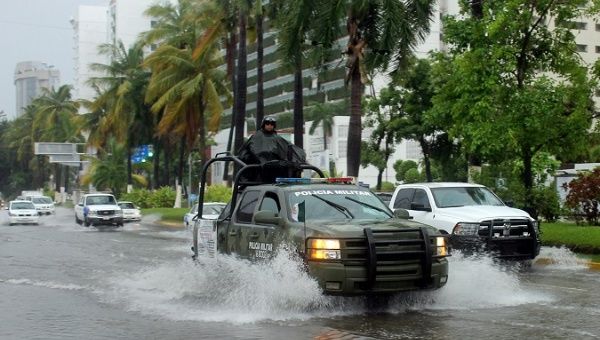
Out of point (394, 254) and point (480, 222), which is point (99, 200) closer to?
point (480, 222)

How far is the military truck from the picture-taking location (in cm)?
979

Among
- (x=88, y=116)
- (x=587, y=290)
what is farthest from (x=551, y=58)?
(x=88, y=116)

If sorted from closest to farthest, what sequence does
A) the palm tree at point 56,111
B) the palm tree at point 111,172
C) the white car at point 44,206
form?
the white car at point 44,206 → the palm tree at point 111,172 → the palm tree at point 56,111

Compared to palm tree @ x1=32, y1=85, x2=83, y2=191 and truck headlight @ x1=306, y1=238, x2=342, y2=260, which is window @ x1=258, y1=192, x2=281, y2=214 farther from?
palm tree @ x1=32, y1=85, x2=83, y2=191

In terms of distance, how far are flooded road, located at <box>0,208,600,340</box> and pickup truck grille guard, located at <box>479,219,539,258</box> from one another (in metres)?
0.64

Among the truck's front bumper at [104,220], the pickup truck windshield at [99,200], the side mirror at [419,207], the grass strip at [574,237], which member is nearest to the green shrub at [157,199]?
the pickup truck windshield at [99,200]

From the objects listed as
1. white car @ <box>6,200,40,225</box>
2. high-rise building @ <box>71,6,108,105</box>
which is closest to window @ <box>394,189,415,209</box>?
white car @ <box>6,200,40,225</box>

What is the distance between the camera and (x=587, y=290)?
13.4 m

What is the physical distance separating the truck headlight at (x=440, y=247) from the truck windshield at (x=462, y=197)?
6157mm

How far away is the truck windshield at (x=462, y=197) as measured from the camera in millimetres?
16781

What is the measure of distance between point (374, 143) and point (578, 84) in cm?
2162

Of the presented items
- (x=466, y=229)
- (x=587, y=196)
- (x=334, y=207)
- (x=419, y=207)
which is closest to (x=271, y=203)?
(x=334, y=207)

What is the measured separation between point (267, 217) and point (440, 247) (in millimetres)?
2288

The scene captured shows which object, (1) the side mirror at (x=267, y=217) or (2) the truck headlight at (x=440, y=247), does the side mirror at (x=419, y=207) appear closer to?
(2) the truck headlight at (x=440, y=247)
